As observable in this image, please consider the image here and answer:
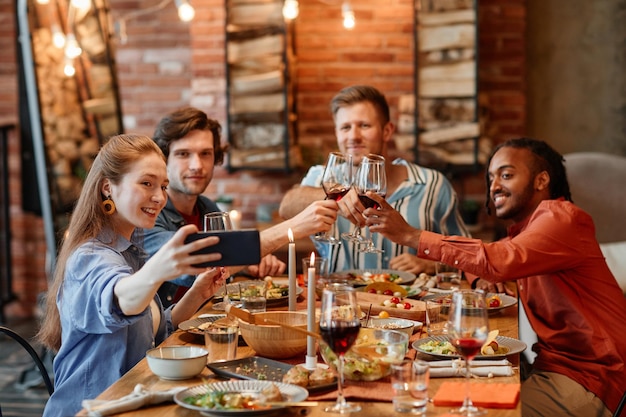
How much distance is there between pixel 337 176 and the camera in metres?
2.68

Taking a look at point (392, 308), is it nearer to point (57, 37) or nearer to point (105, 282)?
point (105, 282)

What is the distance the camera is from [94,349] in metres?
2.18

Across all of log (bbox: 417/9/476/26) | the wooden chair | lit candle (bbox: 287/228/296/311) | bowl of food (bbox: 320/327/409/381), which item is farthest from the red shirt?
log (bbox: 417/9/476/26)

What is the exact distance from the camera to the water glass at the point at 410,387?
1718 millimetres

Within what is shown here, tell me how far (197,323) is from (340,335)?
0.79m

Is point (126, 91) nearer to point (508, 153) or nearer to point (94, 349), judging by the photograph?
point (508, 153)

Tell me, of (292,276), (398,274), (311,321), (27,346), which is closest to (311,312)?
(311,321)

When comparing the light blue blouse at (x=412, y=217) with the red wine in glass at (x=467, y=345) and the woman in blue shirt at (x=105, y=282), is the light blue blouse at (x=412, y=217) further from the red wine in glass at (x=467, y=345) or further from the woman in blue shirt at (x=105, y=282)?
the red wine in glass at (x=467, y=345)

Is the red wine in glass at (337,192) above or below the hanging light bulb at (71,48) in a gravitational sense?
below

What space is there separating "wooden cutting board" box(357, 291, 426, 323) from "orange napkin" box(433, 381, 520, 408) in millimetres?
573

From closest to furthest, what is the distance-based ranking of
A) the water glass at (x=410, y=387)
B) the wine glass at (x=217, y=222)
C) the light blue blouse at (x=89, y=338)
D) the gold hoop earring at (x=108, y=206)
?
the water glass at (x=410, y=387), the light blue blouse at (x=89, y=338), the gold hoop earring at (x=108, y=206), the wine glass at (x=217, y=222)

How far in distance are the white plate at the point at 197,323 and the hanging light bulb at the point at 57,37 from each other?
9.04 ft

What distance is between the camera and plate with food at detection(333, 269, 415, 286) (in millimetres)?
3061

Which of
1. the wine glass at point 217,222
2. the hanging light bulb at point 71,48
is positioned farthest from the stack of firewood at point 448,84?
the wine glass at point 217,222
